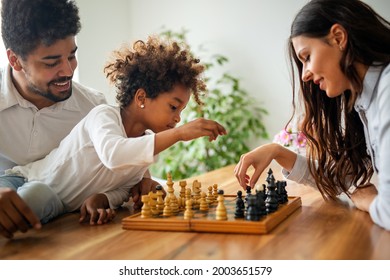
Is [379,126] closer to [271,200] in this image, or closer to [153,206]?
[271,200]

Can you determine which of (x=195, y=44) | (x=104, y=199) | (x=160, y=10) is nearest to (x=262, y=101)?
(x=195, y=44)

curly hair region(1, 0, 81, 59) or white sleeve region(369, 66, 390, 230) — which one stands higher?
curly hair region(1, 0, 81, 59)

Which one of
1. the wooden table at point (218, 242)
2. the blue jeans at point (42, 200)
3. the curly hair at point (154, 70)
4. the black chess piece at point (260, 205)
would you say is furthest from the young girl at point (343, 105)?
the blue jeans at point (42, 200)

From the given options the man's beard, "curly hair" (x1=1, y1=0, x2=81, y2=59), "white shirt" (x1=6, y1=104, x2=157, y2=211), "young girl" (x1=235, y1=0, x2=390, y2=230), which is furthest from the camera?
the man's beard

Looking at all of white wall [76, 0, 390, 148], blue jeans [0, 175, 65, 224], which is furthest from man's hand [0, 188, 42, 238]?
white wall [76, 0, 390, 148]

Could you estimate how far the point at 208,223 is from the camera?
4.03 feet

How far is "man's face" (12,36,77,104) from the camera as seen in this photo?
177cm

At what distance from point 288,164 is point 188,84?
0.50 metres

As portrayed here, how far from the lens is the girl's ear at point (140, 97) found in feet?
6.00

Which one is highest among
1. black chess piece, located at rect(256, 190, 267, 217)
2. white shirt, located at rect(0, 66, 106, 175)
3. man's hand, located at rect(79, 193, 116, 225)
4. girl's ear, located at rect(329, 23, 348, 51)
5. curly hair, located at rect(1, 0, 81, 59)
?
curly hair, located at rect(1, 0, 81, 59)

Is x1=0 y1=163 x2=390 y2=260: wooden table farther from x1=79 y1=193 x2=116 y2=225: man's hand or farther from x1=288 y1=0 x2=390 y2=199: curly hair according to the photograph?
x1=288 y1=0 x2=390 y2=199: curly hair

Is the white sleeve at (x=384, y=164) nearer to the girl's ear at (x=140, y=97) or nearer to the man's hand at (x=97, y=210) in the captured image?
the man's hand at (x=97, y=210)

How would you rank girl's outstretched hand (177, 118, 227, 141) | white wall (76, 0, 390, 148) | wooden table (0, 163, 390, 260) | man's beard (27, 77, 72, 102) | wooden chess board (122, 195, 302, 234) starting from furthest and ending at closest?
white wall (76, 0, 390, 148) < man's beard (27, 77, 72, 102) < girl's outstretched hand (177, 118, 227, 141) < wooden chess board (122, 195, 302, 234) < wooden table (0, 163, 390, 260)

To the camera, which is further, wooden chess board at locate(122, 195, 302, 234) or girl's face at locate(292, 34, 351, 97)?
girl's face at locate(292, 34, 351, 97)
